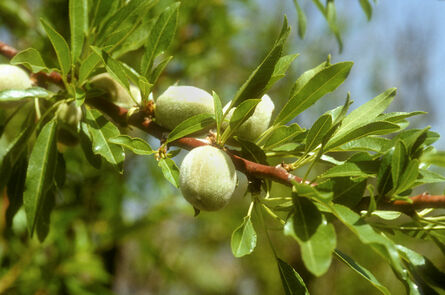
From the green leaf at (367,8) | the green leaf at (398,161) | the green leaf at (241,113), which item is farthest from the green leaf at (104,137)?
the green leaf at (367,8)

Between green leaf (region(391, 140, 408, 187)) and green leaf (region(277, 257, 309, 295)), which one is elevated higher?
green leaf (region(391, 140, 408, 187))

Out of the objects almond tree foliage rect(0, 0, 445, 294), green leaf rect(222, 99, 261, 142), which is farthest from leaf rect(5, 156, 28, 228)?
green leaf rect(222, 99, 261, 142)

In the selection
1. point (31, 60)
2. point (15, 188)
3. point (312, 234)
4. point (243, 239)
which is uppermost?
point (31, 60)

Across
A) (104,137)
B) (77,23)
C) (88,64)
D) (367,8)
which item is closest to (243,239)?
(104,137)

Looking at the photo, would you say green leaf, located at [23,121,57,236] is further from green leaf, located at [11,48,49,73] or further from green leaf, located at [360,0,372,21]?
green leaf, located at [360,0,372,21]

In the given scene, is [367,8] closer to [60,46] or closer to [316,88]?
[316,88]

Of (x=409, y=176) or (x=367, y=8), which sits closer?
(x=409, y=176)

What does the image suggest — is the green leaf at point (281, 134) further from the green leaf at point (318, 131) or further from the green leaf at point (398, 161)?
the green leaf at point (398, 161)
